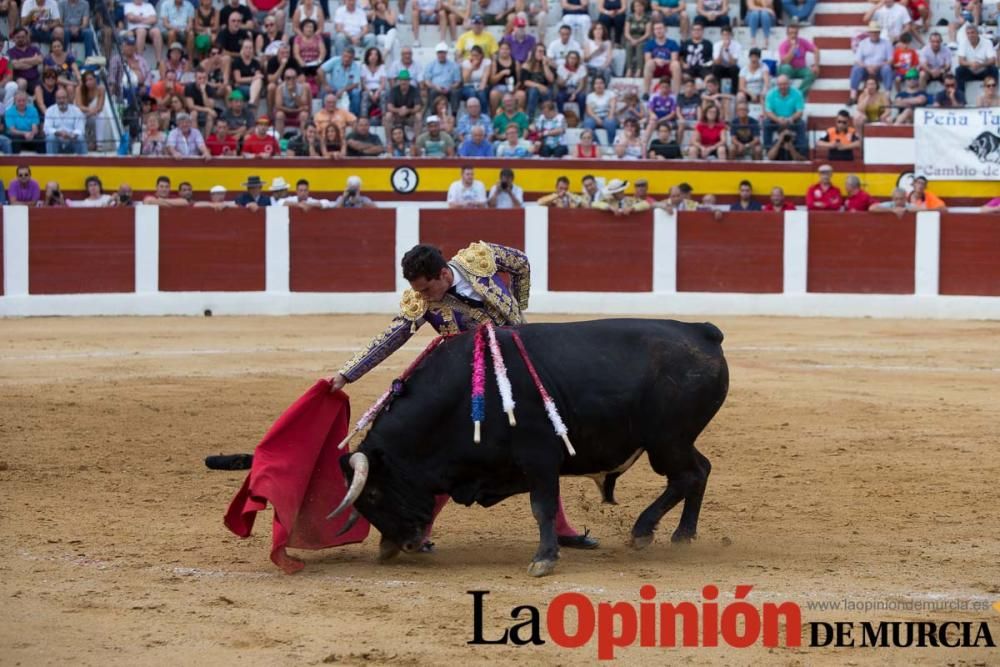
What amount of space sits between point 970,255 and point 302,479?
35.3 feet

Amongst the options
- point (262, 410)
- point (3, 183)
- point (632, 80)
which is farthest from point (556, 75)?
point (262, 410)

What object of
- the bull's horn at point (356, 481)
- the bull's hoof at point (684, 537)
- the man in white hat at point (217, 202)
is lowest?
the bull's hoof at point (684, 537)

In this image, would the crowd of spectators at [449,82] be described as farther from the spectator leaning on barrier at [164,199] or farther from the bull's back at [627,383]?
the bull's back at [627,383]

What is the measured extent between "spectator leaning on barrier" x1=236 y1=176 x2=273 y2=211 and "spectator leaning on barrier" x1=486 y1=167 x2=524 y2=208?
2227mm

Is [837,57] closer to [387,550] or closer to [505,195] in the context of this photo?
[505,195]

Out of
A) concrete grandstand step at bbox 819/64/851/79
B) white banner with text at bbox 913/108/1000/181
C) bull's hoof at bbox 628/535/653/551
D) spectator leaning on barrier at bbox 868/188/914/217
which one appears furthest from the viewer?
concrete grandstand step at bbox 819/64/851/79

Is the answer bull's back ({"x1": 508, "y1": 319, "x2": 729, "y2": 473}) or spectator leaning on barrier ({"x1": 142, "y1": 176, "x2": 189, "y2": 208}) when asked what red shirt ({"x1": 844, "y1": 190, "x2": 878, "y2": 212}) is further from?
bull's back ({"x1": 508, "y1": 319, "x2": 729, "y2": 473})

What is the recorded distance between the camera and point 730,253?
50.2 feet

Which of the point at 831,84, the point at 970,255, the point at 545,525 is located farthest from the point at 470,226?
the point at 545,525

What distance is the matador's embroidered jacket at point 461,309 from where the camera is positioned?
566cm

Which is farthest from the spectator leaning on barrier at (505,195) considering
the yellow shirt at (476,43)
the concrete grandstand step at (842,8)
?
the concrete grandstand step at (842,8)

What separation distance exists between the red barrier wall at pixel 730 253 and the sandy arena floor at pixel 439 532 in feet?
14.3

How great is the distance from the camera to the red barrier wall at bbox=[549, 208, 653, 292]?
15344mm

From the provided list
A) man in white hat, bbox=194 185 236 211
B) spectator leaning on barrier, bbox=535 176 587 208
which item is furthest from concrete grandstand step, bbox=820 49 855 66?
man in white hat, bbox=194 185 236 211
